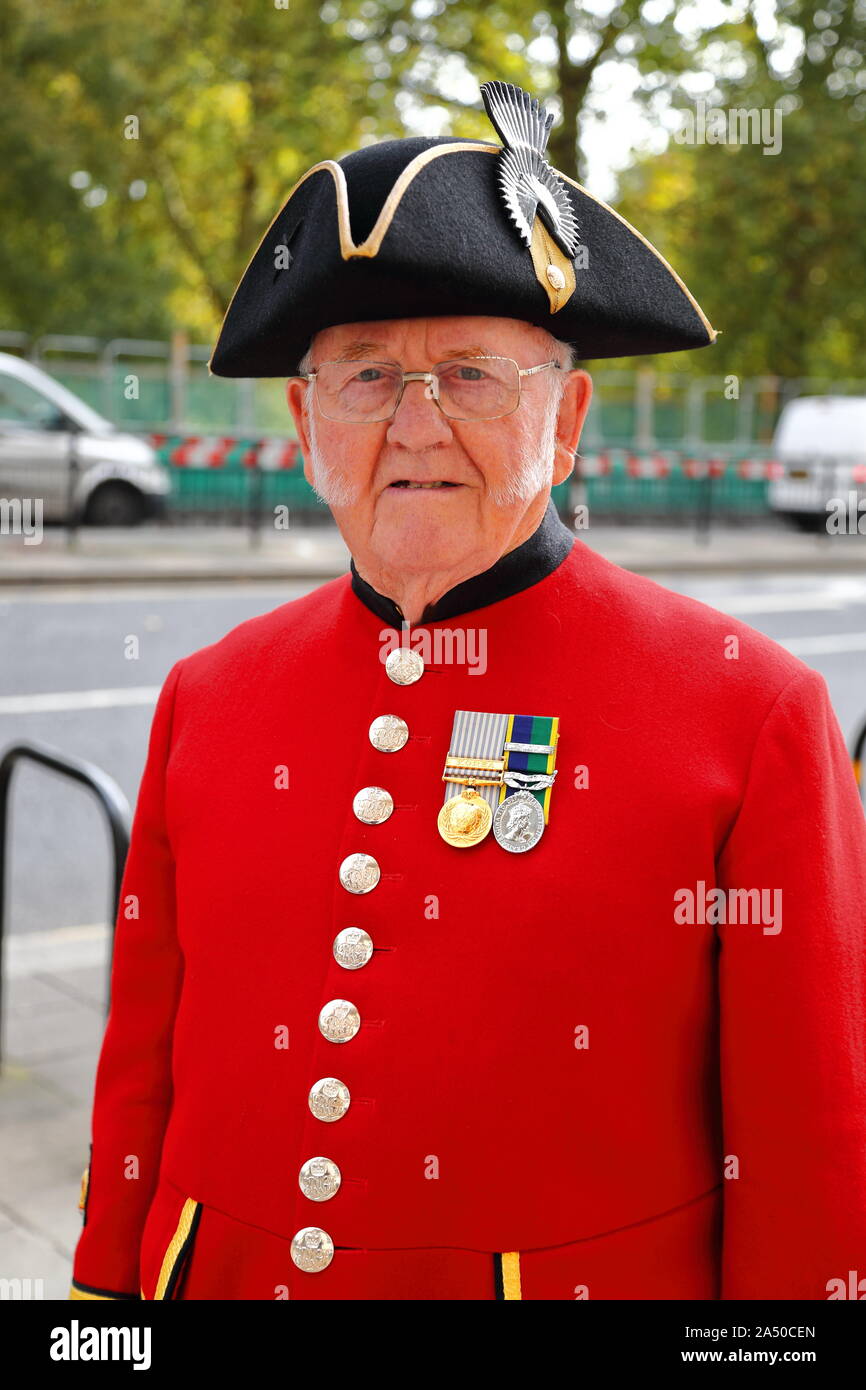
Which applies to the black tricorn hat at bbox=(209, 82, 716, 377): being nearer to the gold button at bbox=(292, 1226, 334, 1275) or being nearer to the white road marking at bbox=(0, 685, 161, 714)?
the gold button at bbox=(292, 1226, 334, 1275)

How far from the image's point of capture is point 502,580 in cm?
188

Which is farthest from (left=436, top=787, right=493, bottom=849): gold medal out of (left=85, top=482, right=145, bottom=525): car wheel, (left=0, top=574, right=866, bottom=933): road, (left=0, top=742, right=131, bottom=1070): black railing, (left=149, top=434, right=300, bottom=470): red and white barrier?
(left=149, top=434, right=300, bottom=470): red and white barrier

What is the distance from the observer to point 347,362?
1.81m

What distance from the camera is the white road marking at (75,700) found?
860cm

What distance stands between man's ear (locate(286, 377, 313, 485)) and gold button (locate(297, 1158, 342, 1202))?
31.7 inches

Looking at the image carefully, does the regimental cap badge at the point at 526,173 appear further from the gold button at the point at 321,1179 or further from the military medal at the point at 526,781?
the gold button at the point at 321,1179

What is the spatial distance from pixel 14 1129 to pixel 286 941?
2574 millimetres

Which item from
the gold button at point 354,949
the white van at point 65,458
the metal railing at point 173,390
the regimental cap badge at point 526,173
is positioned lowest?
the gold button at point 354,949

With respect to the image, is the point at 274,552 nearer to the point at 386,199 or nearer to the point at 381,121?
the point at 381,121

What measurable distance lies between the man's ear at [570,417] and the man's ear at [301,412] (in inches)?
12.0

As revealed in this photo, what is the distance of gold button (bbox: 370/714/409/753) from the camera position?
186 cm

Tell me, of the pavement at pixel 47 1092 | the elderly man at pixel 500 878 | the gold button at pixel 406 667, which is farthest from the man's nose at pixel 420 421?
the pavement at pixel 47 1092

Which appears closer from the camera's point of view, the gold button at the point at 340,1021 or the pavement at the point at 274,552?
the gold button at the point at 340,1021

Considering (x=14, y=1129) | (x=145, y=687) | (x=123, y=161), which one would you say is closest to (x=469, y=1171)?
(x=14, y=1129)
